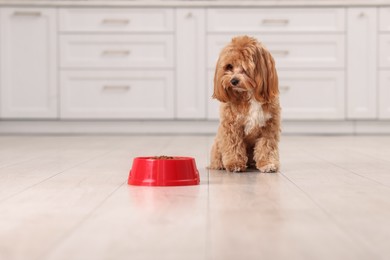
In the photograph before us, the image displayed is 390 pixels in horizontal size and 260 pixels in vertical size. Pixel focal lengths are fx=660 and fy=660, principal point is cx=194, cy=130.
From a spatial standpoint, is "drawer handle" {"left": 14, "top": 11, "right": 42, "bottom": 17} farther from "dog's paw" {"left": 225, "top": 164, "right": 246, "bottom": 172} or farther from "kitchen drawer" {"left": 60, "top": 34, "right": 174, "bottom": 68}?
"dog's paw" {"left": 225, "top": 164, "right": 246, "bottom": 172}

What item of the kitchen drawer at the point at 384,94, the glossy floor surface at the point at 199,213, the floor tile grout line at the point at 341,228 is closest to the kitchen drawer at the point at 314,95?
the kitchen drawer at the point at 384,94

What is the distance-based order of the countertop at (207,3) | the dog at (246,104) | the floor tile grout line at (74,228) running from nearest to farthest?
the floor tile grout line at (74,228) < the dog at (246,104) < the countertop at (207,3)

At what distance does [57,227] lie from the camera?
1.29 meters

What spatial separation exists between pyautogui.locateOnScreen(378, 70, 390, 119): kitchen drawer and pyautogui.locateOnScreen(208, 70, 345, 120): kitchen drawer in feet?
0.88

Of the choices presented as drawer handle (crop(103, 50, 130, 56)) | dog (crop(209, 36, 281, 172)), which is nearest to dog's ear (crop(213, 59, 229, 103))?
dog (crop(209, 36, 281, 172))

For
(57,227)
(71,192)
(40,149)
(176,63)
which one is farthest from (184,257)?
(176,63)

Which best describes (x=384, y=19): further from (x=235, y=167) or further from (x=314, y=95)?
(x=235, y=167)

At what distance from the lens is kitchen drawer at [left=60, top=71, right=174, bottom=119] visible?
464 centimetres

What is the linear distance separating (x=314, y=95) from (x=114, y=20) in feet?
4.89

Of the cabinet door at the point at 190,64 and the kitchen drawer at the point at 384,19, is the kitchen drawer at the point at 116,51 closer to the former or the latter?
the cabinet door at the point at 190,64

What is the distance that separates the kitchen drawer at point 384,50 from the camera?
460 centimetres

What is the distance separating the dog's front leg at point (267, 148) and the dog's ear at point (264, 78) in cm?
12

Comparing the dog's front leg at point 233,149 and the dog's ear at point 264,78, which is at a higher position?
the dog's ear at point 264,78

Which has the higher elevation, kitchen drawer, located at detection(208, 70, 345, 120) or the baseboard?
kitchen drawer, located at detection(208, 70, 345, 120)
